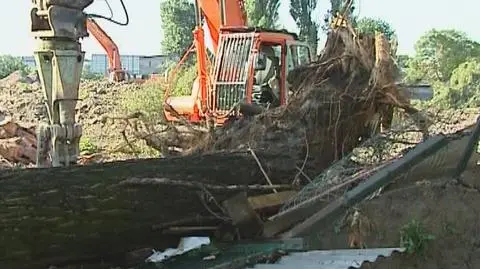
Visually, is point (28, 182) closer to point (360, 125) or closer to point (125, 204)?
point (125, 204)

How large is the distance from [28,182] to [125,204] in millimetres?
651

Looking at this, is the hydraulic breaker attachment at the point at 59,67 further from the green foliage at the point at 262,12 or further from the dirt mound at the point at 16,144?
the green foliage at the point at 262,12

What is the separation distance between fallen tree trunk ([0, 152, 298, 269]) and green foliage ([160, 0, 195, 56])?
4829 cm

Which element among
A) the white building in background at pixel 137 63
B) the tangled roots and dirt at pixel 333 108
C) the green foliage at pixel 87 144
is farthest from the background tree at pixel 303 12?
the tangled roots and dirt at pixel 333 108

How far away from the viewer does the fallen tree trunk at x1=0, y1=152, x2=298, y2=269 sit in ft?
15.1

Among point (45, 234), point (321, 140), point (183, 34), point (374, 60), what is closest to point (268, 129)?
point (321, 140)

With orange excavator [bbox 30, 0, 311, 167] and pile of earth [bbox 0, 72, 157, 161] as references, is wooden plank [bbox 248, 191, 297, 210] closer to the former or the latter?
orange excavator [bbox 30, 0, 311, 167]

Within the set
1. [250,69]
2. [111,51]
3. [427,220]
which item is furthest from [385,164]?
[111,51]

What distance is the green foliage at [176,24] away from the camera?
5469 cm

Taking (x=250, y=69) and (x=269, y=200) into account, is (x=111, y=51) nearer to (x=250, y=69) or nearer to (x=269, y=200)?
(x=250, y=69)

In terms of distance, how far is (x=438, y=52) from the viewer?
37188mm

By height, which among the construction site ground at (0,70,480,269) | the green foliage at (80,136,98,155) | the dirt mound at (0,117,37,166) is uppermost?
the construction site ground at (0,70,480,269)

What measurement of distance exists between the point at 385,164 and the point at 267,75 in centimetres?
736

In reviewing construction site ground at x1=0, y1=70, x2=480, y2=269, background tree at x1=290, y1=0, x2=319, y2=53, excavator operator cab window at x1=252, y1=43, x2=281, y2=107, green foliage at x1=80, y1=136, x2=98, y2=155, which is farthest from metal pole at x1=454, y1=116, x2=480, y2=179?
background tree at x1=290, y1=0, x2=319, y2=53
